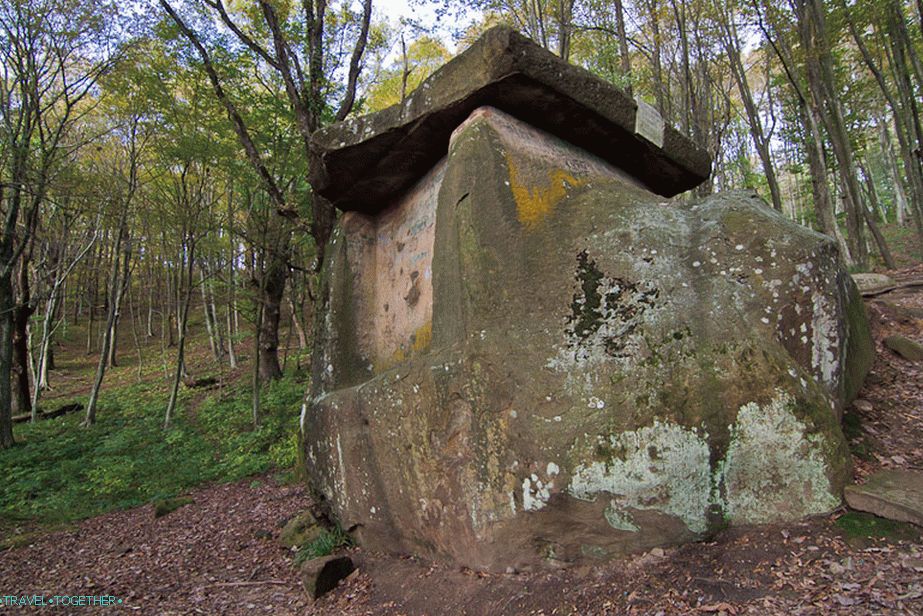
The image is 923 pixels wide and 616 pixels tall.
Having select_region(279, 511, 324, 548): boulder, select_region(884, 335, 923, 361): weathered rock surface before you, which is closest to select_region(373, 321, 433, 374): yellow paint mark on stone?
select_region(279, 511, 324, 548): boulder

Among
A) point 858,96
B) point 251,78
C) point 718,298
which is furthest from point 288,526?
point 858,96

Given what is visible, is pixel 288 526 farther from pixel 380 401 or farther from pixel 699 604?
pixel 699 604

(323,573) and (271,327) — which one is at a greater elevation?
(271,327)

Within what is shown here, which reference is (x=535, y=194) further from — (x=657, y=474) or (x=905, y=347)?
(x=905, y=347)

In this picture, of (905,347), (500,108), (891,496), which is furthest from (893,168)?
(891,496)

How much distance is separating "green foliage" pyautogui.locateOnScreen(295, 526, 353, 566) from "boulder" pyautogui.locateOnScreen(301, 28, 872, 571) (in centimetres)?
50

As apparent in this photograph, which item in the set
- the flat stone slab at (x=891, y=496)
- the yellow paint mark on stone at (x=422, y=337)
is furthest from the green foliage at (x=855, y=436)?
the yellow paint mark on stone at (x=422, y=337)

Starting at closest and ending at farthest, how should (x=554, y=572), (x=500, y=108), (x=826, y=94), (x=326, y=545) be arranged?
(x=554, y=572) → (x=500, y=108) → (x=326, y=545) → (x=826, y=94)

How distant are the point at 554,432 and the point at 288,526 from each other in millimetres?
3557

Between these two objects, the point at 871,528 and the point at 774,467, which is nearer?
the point at 871,528

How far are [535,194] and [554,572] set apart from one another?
2747 millimetres

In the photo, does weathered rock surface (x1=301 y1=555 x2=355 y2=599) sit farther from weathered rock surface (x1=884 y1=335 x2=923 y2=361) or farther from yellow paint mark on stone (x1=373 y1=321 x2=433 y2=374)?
weathered rock surface (x1=884 y1=335 x2=923 y2=361)

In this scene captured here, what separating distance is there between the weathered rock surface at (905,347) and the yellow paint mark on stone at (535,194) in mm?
3987

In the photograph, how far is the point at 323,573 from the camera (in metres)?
4.21
